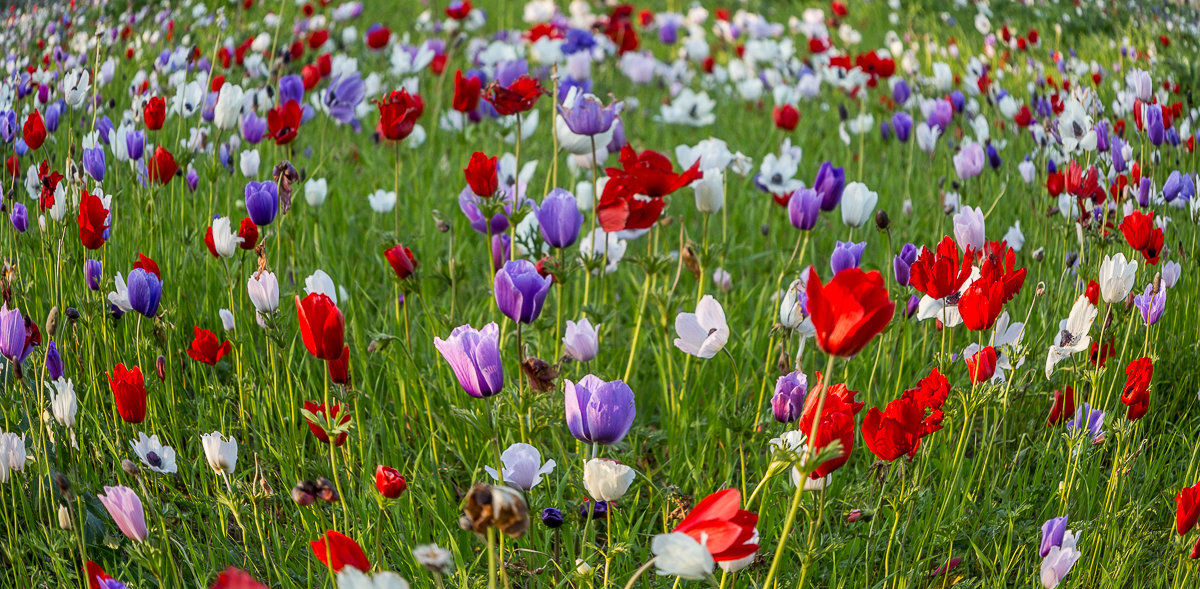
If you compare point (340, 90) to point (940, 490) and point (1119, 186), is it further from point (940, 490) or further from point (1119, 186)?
point (1119, 186)

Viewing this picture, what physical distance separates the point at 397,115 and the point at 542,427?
3.23 ft

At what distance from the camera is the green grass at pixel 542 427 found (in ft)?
5.38

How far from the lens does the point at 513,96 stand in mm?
1998

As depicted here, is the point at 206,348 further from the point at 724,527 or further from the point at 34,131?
the point at 724,527

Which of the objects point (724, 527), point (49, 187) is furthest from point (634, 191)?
point (49, 187)

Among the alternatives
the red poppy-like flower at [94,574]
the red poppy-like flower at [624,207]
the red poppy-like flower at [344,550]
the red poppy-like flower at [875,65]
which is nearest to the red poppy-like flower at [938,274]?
the red poppy-like flower at [624,207]

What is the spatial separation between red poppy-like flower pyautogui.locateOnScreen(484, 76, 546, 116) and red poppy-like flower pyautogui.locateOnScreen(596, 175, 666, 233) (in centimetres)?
35

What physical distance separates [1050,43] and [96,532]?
6.87m

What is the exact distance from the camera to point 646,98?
583cm

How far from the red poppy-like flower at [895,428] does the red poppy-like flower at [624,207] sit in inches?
26.3

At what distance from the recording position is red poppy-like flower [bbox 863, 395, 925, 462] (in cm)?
125

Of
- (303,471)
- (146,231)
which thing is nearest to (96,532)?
(303,471)

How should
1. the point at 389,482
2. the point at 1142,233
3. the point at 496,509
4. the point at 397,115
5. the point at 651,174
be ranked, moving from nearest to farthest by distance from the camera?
the point at 496,509 → the point at 389,482 → the point at 651,174 → the point at 1142,233 → the point at 397,115

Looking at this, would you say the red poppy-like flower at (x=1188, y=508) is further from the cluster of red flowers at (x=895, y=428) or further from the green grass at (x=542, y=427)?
the cluster of red flowers at (x=895, y=428)
